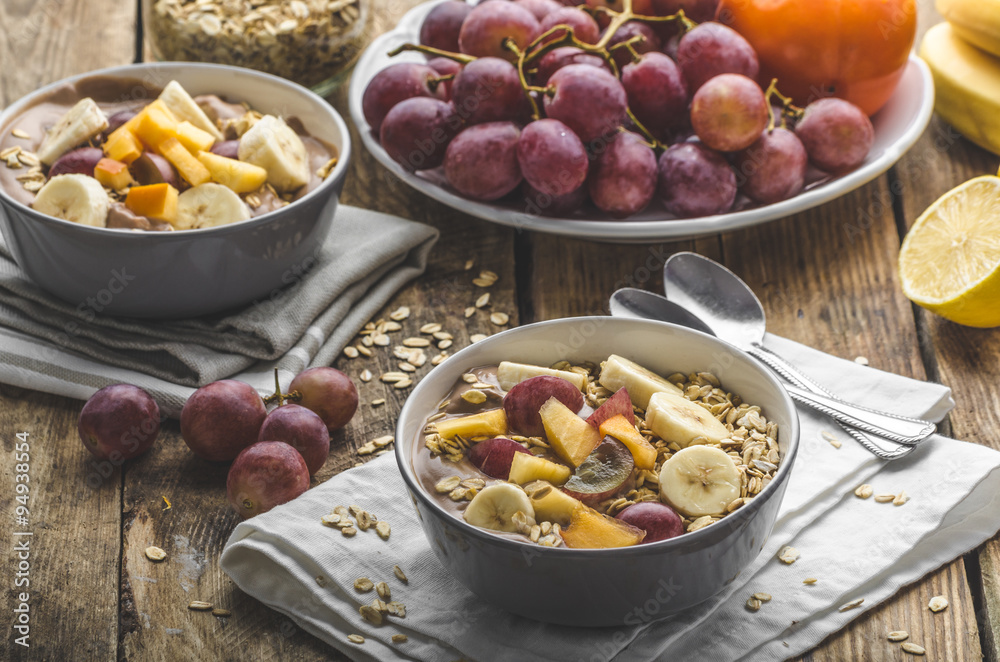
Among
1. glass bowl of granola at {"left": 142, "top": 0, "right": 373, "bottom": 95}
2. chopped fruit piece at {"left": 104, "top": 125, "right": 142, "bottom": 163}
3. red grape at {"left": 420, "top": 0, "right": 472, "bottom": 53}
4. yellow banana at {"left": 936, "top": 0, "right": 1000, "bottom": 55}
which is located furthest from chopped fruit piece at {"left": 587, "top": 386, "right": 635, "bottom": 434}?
yellow banana at {"left": 936, "top": 0, "right": 1000, "bottom": 55}

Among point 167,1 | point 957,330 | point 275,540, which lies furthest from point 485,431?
point 167,1

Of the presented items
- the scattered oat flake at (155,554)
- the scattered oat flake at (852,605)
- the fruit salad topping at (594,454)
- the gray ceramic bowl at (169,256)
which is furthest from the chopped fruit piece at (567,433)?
the gray ceramic bowl at (169,256)

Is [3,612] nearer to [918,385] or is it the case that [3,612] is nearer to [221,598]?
[221,598]

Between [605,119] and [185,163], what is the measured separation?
0.58 meters

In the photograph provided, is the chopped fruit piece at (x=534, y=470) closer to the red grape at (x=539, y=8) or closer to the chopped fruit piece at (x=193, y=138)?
the chopped fruit piece at (x=193, y=138)

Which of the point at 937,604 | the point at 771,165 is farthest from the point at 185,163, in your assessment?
the point at 937,604

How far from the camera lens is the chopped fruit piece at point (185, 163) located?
1317mm

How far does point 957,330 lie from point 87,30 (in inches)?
69.1

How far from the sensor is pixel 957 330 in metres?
1.35

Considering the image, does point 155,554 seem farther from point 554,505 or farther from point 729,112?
point 729,112

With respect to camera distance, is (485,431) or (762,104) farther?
(762,104)

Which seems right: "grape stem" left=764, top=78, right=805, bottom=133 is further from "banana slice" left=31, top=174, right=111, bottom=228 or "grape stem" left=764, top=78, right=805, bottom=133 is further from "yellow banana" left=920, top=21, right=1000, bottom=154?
"banana slice" left=31, top=174, right=111, bottom=228

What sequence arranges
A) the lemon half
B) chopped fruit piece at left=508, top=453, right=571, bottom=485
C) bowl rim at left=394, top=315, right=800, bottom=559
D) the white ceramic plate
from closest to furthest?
bowl rim at left=394, top=315, right=800, bottom=559, chopped fruit piece at left=508, top=453, right=571, bottom=485, the lemon half, the white ceramic plate

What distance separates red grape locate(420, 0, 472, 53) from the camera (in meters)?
1.64
